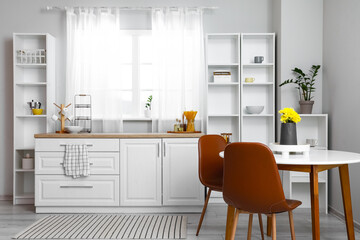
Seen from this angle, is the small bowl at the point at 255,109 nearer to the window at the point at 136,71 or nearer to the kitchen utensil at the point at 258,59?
the kitchen utensil at the point at 258,59

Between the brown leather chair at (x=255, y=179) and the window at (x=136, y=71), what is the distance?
2514 millimetres

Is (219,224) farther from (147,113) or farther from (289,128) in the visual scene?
(147,113)

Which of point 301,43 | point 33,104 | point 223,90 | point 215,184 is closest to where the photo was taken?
point 215,184

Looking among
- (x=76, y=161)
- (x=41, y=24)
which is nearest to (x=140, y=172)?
(x=76, y=161)

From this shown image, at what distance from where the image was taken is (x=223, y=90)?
185 inches

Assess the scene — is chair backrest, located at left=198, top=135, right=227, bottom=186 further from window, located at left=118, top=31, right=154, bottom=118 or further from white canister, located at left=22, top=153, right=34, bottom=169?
white canister, located at left=22, top=153, right=34, bottom=169

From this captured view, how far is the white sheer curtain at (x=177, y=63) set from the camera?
14.9 feet

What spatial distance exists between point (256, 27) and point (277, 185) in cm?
296

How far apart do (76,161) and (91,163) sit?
0.16 m

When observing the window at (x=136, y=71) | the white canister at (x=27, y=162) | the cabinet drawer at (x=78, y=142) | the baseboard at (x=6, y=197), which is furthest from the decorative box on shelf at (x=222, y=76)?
the baseboard at (x=6, y=197)

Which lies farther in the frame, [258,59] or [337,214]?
[258,59]

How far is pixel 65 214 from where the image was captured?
405cm

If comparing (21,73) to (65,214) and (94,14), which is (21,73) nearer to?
(94,14)

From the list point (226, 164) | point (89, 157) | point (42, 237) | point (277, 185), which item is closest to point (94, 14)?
point (89, 157)
